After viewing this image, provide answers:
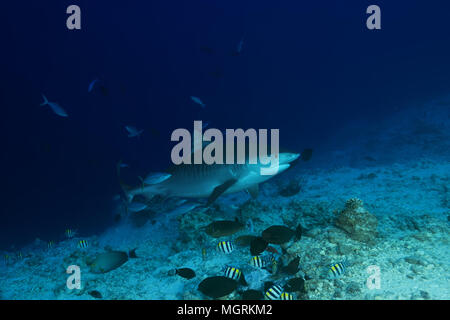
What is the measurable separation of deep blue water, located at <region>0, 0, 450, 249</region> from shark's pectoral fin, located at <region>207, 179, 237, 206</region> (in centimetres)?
836

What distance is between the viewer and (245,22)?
346 feet

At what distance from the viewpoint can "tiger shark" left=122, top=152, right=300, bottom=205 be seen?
5.23 metres

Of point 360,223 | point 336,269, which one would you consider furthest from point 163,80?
point 336,269

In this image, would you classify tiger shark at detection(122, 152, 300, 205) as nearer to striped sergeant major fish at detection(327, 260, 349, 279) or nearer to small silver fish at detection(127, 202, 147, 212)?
small silver fish at detection(127, 202, 147, 212)

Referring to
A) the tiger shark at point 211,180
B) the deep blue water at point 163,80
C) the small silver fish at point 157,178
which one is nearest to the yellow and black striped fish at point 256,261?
the tiger shark at point 211,180

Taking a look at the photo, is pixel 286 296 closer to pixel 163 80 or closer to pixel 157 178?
pixel 157 178

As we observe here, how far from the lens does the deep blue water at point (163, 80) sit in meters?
29.4

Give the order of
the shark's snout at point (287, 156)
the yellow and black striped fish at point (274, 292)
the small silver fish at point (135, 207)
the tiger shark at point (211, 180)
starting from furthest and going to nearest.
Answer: the small silver fish at point (135, 207) < the tiger shark at point (211, 180) < the shark's snout at point (287, 156) < the yellow and black striped fish at point (274, 292)

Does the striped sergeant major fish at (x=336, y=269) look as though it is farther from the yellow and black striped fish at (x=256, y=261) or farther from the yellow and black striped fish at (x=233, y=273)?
the yellow and black striped fish at (x=233, y=273)

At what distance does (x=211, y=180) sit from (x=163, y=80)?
97822 mm


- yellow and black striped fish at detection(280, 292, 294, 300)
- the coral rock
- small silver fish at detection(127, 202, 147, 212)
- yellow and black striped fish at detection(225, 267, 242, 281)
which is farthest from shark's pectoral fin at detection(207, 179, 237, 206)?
small silver fish at detection(127, 202, 147, 212)

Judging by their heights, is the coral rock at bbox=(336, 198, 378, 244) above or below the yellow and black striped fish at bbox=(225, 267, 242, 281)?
above

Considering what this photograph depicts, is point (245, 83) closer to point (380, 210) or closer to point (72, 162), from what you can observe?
point (72, 162)

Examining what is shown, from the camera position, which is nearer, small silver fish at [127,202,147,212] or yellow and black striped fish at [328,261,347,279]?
yellow and black striped fish at [328,261,347,279]
